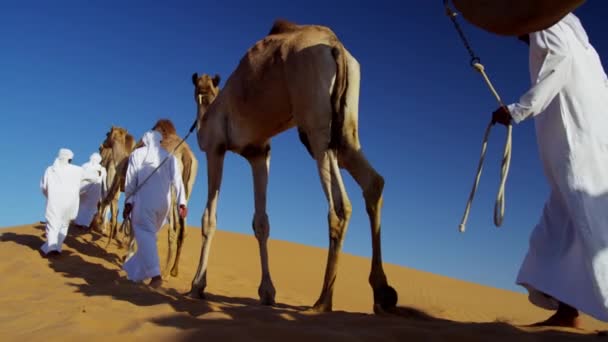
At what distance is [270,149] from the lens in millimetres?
6723

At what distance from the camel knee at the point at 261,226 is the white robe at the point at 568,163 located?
311cm

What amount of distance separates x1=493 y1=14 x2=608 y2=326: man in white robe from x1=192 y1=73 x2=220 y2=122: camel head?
5.07 m

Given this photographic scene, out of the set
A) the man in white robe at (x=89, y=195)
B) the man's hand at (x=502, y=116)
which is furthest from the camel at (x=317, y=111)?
the man in white robe at (x=89, y=195)

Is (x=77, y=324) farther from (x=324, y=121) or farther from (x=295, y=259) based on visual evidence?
(x=295, y=259)

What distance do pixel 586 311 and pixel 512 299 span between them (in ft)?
47.2

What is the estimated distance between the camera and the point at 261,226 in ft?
21.0

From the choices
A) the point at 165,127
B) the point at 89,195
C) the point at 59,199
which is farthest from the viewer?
the point at 89,195

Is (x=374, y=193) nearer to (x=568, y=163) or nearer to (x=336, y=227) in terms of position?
(x=336, y=227)

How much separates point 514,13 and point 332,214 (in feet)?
10.5

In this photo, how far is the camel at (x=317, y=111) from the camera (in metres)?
4.70

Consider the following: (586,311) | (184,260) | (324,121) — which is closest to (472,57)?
(324,121)

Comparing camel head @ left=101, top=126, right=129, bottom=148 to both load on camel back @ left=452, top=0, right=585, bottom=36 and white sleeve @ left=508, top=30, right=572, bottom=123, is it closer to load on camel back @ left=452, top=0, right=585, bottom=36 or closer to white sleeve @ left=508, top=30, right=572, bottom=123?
white sleeve @ left=508, top=30, right=572, bottom=123

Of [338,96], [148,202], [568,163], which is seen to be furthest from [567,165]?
[148,202]

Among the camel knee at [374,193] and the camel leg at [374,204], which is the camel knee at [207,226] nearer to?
the camel leg at [374,204]
